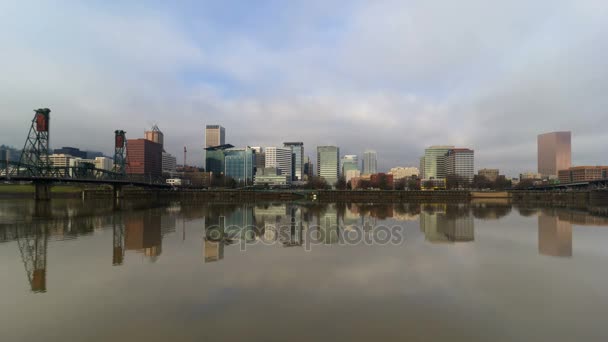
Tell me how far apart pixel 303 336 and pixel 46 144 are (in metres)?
80.9

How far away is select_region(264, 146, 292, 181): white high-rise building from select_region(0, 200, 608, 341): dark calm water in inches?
7057

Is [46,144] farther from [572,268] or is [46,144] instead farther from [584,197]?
[584,197]

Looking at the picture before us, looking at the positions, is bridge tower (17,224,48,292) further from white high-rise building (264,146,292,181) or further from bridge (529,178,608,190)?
white high-rise building (264,146,292,181)

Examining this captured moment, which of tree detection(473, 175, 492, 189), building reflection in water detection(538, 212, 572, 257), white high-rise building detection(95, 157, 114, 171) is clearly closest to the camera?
building reflection in water detection(538, 212, 572, 257)

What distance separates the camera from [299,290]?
29.7 ft

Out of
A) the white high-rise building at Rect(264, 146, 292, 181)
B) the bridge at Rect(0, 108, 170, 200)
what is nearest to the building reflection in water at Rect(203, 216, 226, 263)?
the bridge at Rect(0, 108, 170, 200)

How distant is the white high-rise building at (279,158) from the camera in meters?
196

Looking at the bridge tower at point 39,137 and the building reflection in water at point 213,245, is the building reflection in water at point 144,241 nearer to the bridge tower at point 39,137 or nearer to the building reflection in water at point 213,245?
the building reflection in water at point 213,245

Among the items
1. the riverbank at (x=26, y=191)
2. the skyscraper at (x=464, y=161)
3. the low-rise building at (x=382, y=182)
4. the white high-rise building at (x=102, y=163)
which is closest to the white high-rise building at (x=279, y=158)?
the low-rise building at (x=382, y=182)

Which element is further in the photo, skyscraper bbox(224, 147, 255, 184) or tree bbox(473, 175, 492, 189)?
skyscraper bbox(224, 147, 255, 184)

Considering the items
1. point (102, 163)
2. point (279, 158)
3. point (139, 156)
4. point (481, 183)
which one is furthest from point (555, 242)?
point (102, 163)

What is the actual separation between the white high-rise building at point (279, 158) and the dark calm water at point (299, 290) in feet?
588

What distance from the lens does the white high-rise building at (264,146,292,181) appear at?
642 feet

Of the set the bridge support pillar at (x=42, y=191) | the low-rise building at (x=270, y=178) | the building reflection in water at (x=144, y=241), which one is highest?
the low-rise building at (x=270, y=178)
